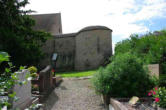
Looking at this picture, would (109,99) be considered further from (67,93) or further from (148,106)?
(67,93)

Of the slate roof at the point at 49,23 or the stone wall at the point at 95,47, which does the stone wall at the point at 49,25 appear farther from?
the stone wall at the point at 95,47

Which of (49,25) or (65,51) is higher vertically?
(49,25)

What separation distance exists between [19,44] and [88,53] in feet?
35.1

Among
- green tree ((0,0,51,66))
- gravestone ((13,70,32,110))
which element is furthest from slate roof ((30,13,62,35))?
gravestone ((13,70,32,110))

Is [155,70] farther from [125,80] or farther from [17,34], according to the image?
[17,34]

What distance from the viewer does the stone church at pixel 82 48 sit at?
66.0ft

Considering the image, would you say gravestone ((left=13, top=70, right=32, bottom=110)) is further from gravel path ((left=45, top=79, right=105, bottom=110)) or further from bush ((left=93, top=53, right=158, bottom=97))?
bush ((left=93, top=53, right=158, bottom=97))

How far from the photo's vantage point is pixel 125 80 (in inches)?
226

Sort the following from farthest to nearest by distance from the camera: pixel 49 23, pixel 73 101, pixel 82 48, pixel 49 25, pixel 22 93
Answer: pixel 49 23 < pixel 49 25 < pixel 82 48 < pixel 73 101 < pixel 22 93

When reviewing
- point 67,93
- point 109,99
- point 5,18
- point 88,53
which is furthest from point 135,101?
point 88,53

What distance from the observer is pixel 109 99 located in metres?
5.80

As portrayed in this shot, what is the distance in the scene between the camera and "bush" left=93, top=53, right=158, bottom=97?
567 cm

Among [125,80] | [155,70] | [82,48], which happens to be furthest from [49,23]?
[125,80]

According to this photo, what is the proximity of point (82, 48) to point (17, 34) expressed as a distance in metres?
10.1
